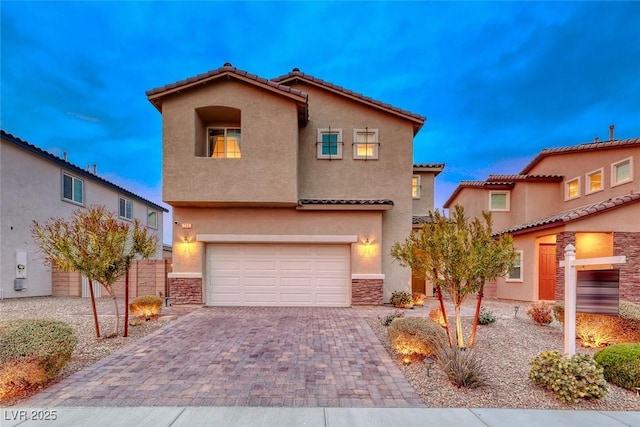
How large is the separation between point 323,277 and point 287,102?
657cm

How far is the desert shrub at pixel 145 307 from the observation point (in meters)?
9.04

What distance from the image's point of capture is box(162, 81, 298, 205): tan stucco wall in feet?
34.1

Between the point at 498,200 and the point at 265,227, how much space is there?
1277 cm

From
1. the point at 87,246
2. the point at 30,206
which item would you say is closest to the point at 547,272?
the point at 87,246

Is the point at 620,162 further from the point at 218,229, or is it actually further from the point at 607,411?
the point at 218,229

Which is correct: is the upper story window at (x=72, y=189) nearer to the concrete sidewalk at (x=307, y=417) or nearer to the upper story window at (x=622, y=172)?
the concrete sidewalk at (x=307, y=417)

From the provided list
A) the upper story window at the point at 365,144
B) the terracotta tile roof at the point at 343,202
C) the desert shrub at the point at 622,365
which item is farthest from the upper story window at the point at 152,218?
the desert shrub at the point at 622,365

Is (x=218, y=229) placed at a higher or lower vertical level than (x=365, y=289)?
higher

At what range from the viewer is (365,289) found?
36.7 ft

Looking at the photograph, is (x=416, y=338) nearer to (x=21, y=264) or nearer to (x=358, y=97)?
(x=358, y=97)

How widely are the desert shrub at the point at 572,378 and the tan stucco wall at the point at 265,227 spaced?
22.6 ft

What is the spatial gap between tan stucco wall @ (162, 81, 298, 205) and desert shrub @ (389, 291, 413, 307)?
17.6 feet

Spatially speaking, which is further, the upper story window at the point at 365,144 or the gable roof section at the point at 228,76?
the upper story window at the point at 365,144

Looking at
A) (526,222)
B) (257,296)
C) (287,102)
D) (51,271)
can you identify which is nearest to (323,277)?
(257,296)
